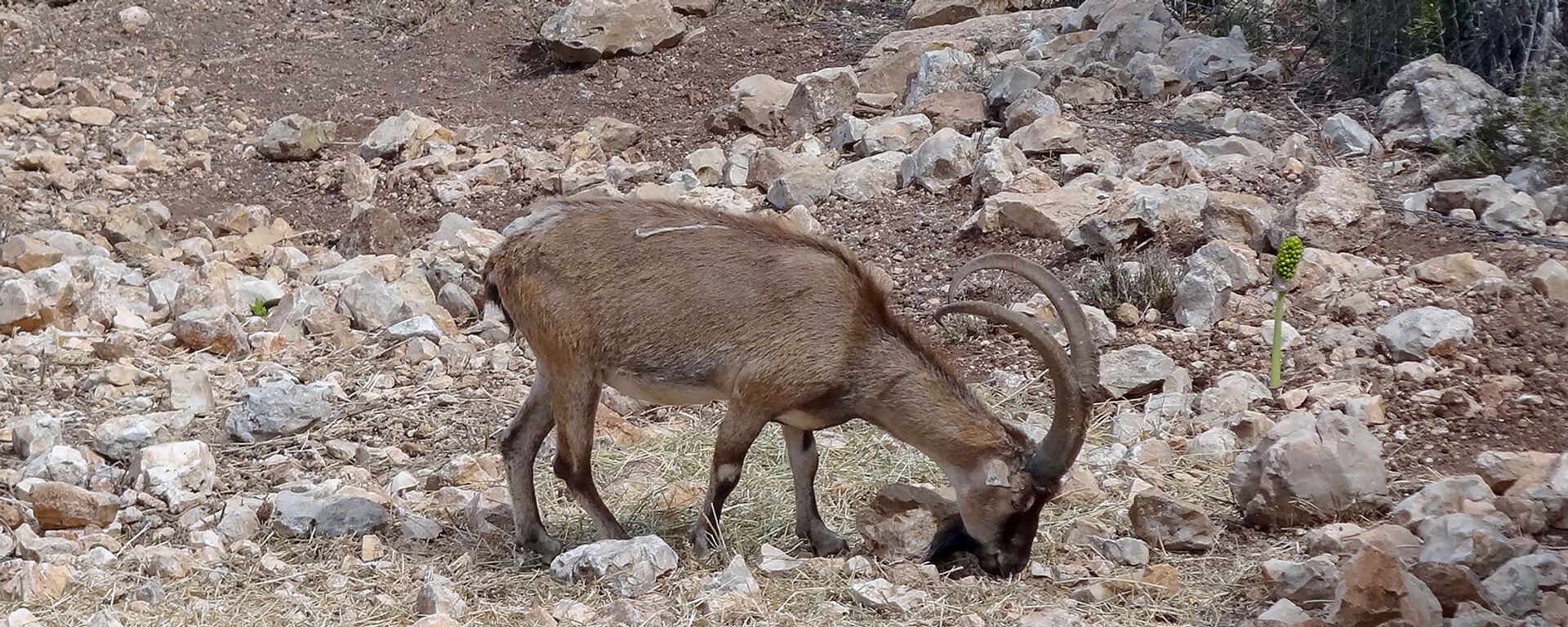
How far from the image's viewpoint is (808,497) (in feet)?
20.5

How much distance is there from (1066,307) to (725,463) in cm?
149

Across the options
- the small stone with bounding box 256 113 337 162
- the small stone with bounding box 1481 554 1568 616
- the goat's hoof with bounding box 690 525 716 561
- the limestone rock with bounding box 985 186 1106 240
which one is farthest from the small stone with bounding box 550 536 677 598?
the small stone with bounding box 256 113 337 162

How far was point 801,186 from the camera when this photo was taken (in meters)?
10.4

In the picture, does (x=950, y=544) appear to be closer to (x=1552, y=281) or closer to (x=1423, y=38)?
(x=1552, y=281)

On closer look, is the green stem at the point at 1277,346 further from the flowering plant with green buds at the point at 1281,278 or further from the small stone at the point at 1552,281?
the small stone at the point at 1552,281

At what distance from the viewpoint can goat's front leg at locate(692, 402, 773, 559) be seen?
5.85 meters

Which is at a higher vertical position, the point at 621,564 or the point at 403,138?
the point at 621,564

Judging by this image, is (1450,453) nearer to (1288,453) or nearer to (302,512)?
(1288,453)

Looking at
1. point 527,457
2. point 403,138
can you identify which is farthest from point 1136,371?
point 403,138

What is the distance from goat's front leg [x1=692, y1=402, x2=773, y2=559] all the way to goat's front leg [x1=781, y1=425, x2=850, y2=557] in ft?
0.96

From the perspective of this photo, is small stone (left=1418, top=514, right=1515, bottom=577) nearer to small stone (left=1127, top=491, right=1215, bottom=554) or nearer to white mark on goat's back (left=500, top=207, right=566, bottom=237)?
small stone (left=1127, top=491, right=1215, bottom=554)

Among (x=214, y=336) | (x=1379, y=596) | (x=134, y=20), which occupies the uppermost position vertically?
(x=1379, y=596)

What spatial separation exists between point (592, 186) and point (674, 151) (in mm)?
1264

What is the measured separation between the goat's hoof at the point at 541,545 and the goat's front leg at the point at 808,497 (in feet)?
3.23
